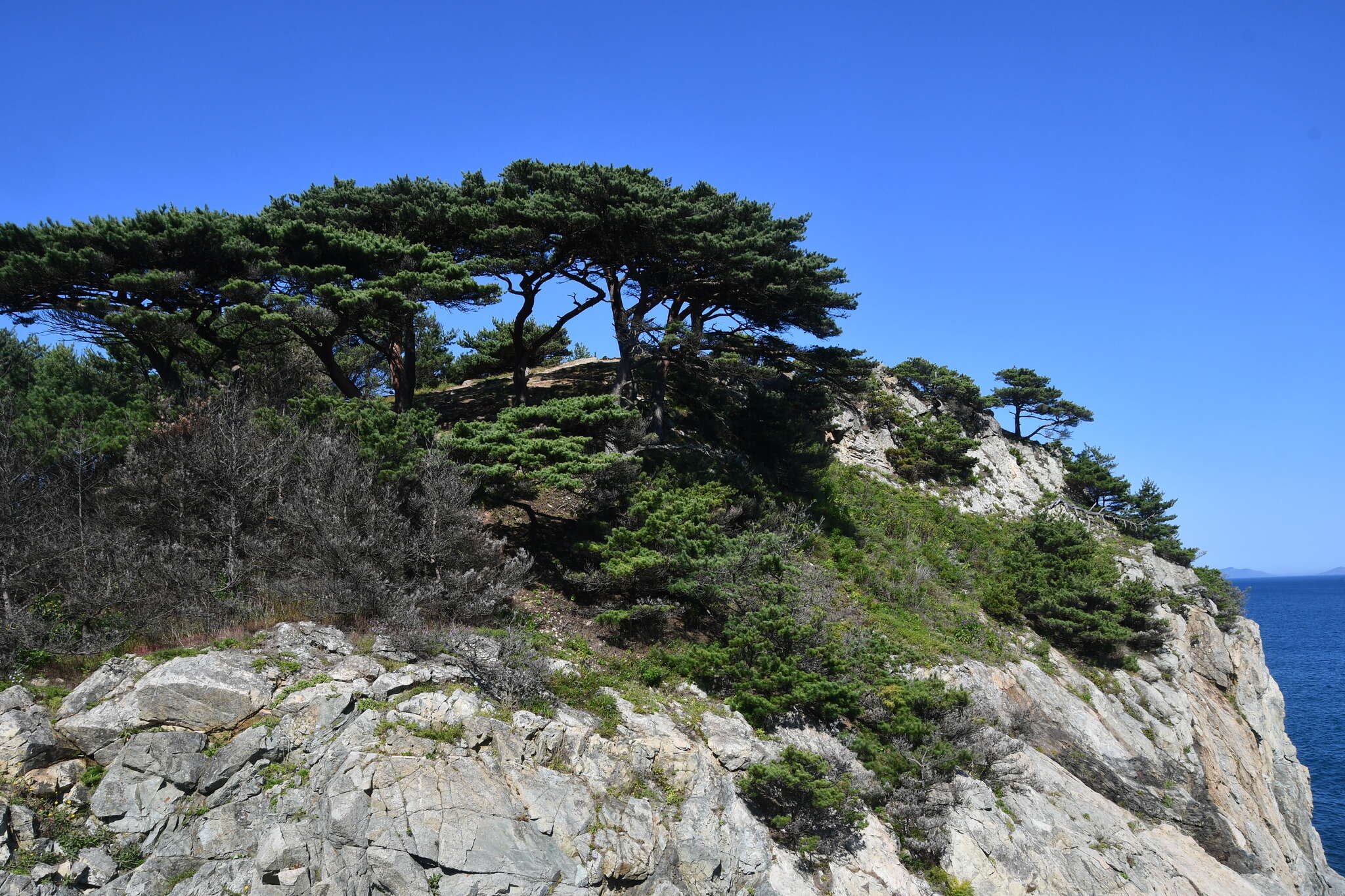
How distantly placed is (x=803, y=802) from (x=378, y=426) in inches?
377

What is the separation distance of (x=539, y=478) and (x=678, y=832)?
6.42m

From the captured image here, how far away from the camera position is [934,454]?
1099 inches

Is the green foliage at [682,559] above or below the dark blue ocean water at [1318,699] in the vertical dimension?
above

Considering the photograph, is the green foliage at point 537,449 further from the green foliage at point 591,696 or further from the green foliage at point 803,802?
the green foliage at point 803,802

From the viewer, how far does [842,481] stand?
909 inches

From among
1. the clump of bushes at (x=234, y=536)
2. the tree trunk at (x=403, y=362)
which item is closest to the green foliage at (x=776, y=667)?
the clump of bushes at (x=234, y=536)

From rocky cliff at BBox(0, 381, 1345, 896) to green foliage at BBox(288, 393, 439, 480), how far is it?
11.0 ft

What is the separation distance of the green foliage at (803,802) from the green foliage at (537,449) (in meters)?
5.73

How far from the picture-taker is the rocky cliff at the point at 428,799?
7.68m

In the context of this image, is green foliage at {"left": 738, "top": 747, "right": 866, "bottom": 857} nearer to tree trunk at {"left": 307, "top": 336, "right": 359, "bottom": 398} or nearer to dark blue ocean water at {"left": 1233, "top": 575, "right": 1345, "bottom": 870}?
tree trunk at {"left": 307, "top": 336, "right": 359, "bottom": 398}

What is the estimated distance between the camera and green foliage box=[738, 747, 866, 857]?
9625 millimetres

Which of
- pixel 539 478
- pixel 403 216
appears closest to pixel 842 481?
pixel 539 478

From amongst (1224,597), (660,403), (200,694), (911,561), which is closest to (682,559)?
(660,403)

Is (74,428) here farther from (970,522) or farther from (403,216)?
(970,522)
